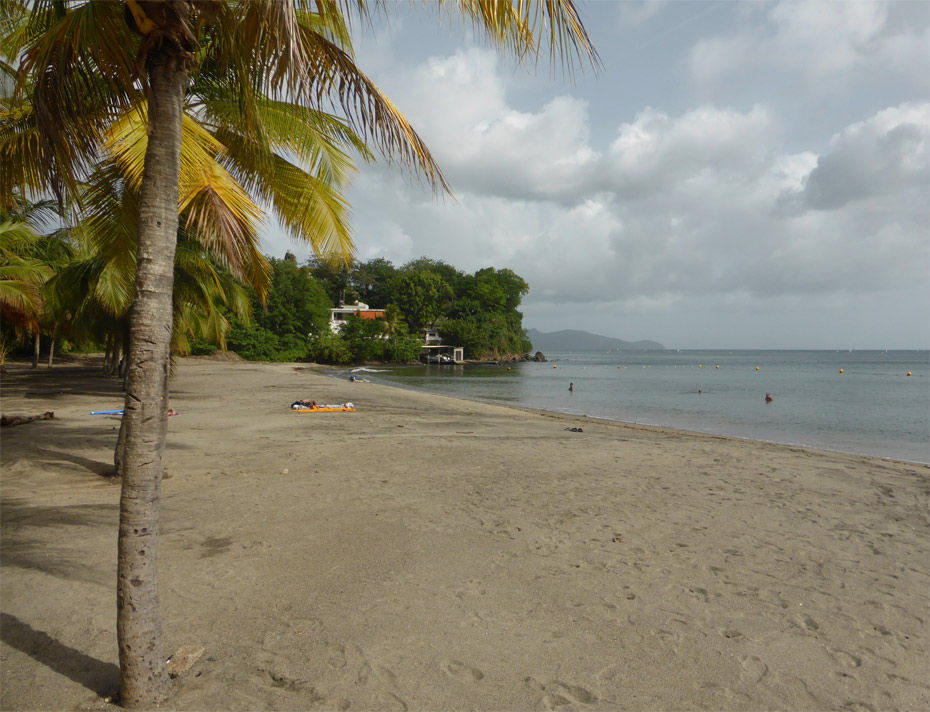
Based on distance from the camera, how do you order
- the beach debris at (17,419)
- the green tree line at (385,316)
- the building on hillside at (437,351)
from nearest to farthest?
the beach debris at (17,419), the green tree line at (385,316), the building on hillside at (437,351)

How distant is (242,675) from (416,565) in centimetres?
185

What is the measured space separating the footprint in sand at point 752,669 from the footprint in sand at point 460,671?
160 centimetres

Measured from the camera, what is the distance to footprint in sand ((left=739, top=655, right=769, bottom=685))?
335 cm

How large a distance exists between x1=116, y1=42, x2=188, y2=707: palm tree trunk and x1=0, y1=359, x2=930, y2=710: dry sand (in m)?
0.33

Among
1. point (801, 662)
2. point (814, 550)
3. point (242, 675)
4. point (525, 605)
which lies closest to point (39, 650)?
point (242, 675)

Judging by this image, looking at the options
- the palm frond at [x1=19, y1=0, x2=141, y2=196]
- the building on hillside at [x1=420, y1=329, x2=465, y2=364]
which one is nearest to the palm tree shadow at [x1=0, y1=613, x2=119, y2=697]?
the palm frond at [x1=19, y1=0, x2=141, y2=196]

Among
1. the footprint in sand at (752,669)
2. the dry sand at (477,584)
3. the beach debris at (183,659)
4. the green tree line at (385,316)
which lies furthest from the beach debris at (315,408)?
the green tree line at (385,316)

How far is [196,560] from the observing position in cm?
475

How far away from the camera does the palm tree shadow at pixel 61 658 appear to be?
298 centimetres

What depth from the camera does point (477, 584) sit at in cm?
448

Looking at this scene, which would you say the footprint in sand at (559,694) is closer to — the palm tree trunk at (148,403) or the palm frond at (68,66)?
the palm tree trunk at (148,403)

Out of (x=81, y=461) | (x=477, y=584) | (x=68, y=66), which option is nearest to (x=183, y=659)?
(x=477, y=584)

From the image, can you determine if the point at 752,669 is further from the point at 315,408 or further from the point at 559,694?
the point at 315,408

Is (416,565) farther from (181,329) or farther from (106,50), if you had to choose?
(181,329)
